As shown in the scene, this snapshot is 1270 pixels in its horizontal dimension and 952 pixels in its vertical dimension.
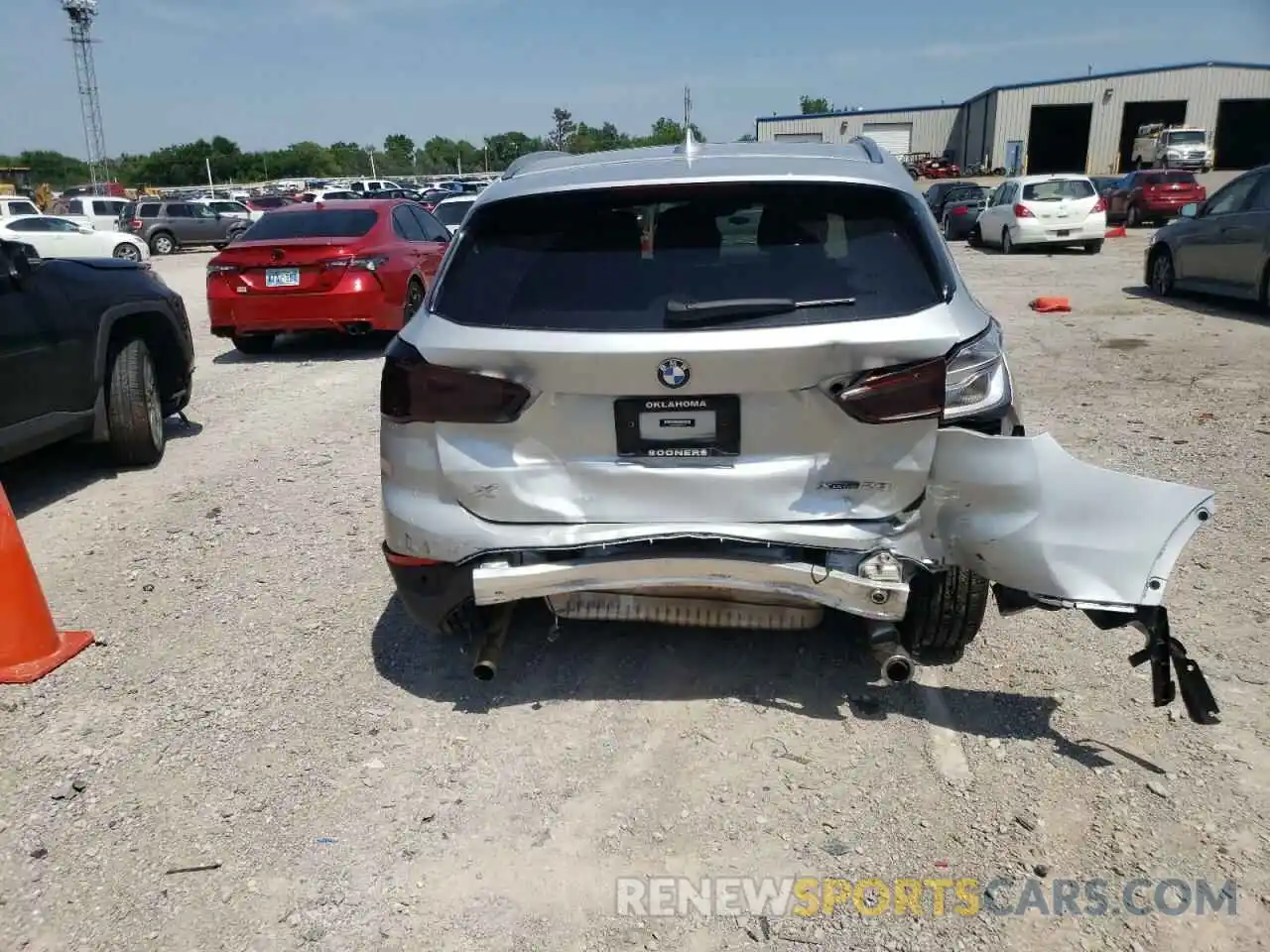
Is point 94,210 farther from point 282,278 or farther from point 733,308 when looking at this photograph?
point 733,308

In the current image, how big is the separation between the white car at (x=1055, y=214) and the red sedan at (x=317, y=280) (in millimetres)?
14920

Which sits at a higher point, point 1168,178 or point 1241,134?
point 1241,134

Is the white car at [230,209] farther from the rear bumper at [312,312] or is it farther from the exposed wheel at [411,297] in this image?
the exposed wheel at [411,297]

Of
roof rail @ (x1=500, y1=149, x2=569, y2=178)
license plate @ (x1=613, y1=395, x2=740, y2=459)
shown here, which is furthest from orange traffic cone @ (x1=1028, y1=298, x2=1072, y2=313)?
license plate @ (x1=613, y1=395, x2=740, y2=459)

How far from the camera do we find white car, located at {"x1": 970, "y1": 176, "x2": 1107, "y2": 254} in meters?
20.6

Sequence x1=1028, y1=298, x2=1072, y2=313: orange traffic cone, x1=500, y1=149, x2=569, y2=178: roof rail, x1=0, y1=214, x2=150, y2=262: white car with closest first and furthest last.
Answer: x1=500, y1=149, x2=569, y2=178: roof rail < x1=1028, y1=298, x2=1072, y2=313: orange traffic cone < x1=0, y1=214, x2=150, y2=262: white car

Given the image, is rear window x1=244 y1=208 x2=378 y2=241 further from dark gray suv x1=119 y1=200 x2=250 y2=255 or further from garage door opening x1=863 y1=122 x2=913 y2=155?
garage door opening x1=863 y1=122 x2=913 y2=155

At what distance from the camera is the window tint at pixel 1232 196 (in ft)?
37.8

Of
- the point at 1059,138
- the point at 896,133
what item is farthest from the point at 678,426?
the point at 896,133

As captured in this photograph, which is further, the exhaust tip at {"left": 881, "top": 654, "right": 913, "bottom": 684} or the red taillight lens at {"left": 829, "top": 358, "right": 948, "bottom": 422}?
the exhaust tip at {"left": 881, "top": 654, "right": 913, "bottom": 684}

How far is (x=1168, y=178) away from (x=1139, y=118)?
34.1 meters

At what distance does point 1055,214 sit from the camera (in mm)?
20641

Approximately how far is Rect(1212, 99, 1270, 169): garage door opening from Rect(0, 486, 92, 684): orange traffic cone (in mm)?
61610

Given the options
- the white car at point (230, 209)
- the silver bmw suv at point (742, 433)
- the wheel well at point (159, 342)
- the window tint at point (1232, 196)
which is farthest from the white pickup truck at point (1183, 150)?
the silver bmw suv at point (742, 433)
